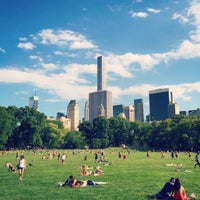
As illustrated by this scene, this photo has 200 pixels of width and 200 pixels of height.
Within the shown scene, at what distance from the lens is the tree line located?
105250 millimetres

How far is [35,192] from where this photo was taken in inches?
727

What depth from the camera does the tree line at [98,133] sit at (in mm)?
105250

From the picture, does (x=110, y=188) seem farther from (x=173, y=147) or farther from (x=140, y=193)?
(x=173, y=147)

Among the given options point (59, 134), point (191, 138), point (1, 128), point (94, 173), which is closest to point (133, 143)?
point (59, 134)

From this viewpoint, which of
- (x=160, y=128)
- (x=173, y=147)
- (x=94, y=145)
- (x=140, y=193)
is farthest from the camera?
(x=94, y=145)

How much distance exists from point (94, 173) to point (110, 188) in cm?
829

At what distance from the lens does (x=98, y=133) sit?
144375 mm

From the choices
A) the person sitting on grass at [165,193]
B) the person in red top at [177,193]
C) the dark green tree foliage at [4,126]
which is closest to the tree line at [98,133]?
the dark green tree foliage at [4,126]

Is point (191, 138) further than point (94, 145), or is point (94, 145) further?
point (94, 145)

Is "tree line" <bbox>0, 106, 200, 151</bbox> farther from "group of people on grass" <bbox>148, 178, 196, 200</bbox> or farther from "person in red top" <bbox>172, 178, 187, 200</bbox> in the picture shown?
"person in red top" <bbox>172, 178, 187, 200</bbox>

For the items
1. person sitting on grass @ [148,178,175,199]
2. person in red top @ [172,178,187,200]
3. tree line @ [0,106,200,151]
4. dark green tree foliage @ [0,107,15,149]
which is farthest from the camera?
tree line @ [0,106,200,151]

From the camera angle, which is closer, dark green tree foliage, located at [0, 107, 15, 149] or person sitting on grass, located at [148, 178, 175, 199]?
person sitting on grass, located at [148, 178, 175, 199]

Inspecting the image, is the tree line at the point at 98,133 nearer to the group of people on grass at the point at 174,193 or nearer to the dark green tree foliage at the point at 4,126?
the dark green tree foliage at the point at 4,126

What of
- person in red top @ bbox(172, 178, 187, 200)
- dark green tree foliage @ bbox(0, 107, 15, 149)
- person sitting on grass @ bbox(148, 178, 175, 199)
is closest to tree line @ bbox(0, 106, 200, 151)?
dark green tree foliage @ bbox(0, 107, 15, 149)
